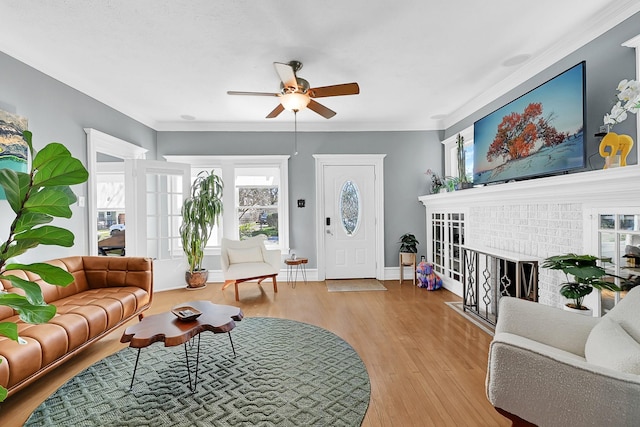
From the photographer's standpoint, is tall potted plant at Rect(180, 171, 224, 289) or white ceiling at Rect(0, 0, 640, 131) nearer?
white ceiling at Rect(0, 0, 640, 131)

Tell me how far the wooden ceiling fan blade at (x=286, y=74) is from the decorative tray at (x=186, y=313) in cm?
199

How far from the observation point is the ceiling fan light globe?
2.85m

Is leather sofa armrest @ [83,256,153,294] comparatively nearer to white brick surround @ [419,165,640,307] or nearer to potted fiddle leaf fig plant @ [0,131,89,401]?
potted fiddle leaf fig plant @ [0,131,89,401]

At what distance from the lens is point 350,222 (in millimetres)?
5164

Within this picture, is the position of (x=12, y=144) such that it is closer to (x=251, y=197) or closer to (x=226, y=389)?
(x=226, y=389)

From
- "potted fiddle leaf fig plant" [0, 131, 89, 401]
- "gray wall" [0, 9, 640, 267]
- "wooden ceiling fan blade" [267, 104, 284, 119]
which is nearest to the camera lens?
"potted fiddle leaf fig plant" [0, 131, 89, 401]

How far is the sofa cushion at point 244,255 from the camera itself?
4445mm

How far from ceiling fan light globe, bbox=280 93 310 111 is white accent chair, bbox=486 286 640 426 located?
243cm

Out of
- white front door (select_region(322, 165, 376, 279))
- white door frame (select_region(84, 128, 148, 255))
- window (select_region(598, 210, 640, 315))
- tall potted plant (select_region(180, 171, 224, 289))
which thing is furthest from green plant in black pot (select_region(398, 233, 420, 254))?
white door frame (select_region(84, 128, 148, 255))

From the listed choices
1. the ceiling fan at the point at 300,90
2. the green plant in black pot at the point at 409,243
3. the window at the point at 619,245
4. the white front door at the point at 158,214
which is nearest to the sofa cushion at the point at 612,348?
the window at the point at 619,245

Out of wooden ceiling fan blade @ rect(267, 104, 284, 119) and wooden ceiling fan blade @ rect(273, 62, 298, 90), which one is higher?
wooden ceiling fan blade @ rect(273, 62, 298, 90)

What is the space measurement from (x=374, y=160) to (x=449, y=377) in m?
3.60

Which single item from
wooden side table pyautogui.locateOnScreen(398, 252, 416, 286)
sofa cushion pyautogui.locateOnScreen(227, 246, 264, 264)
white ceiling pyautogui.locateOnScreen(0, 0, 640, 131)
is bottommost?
wooden side table pyautogui.locateOnScreen(398, 252, 416, 286)

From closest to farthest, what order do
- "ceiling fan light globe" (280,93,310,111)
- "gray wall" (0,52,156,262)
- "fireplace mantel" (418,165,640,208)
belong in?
"fireplace mantel" (418,165,640,208), "gray wall" (0,52,156,262), "ceiling fan light globe" (280,93,310,111)
